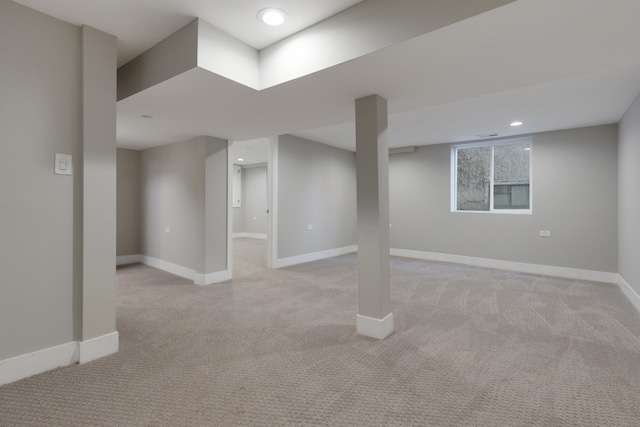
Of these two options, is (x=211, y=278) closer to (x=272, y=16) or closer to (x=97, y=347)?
(x=97, y=347)

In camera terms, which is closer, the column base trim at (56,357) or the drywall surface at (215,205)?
the column base trim at (56,357)

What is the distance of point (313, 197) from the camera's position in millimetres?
6223

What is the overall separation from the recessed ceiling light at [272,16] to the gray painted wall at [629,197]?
3.84 m

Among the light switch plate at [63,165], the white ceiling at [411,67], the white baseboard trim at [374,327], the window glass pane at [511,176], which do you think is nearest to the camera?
the white ceiling at [411,67]

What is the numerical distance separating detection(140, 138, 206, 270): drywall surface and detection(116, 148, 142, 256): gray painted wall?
166 millimetres

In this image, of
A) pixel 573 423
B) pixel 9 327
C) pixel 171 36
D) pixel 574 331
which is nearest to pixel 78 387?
pixel 9 327

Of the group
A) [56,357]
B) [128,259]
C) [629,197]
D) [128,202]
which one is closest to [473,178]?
[629,197]

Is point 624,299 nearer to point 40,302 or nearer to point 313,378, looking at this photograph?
point 313,378

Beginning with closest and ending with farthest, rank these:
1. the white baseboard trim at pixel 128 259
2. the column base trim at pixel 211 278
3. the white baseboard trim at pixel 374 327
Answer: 1. the white baseboard trim at pixel 374 327
2. the column base trim at pixel 211 278
3. the white baseboard trim at pixel 128 259

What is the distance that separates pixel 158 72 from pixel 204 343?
2.15 meters

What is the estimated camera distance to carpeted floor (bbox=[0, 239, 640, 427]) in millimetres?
1623

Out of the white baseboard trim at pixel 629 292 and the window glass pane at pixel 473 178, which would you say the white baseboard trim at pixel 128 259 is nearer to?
the window glass pane at pixel 473 178

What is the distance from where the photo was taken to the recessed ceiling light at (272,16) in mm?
1960

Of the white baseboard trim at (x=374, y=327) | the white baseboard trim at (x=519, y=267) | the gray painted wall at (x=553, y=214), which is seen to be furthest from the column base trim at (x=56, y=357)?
the gray painted wall at (x=553, y=214)
